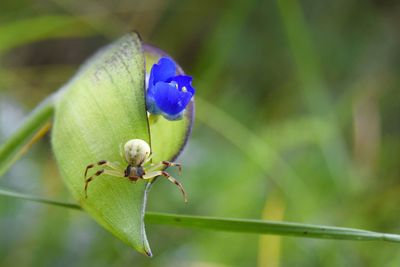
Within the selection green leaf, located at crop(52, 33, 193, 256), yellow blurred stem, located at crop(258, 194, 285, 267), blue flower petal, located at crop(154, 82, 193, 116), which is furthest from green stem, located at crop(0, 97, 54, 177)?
yellow blurred stem, located at crop(258, 194, 285, 267)

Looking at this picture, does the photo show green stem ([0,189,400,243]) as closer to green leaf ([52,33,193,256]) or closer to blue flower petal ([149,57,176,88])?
green leaf ([52,33,193,256])

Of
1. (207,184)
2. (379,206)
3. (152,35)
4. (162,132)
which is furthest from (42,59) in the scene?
(162,132)

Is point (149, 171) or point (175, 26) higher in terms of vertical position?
point (175, 26)

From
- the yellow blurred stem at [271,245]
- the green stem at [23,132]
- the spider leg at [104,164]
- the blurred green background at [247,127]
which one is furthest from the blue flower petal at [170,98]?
the yellow blurred stem at [271,245]

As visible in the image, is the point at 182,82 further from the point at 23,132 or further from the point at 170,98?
the point at 23,132

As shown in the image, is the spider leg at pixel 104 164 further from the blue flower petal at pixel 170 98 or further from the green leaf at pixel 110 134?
the blue flower petal at pixel 170 98

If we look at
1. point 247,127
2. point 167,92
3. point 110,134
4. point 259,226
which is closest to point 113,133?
point 110,134

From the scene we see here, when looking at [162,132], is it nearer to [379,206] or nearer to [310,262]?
[310,262]
